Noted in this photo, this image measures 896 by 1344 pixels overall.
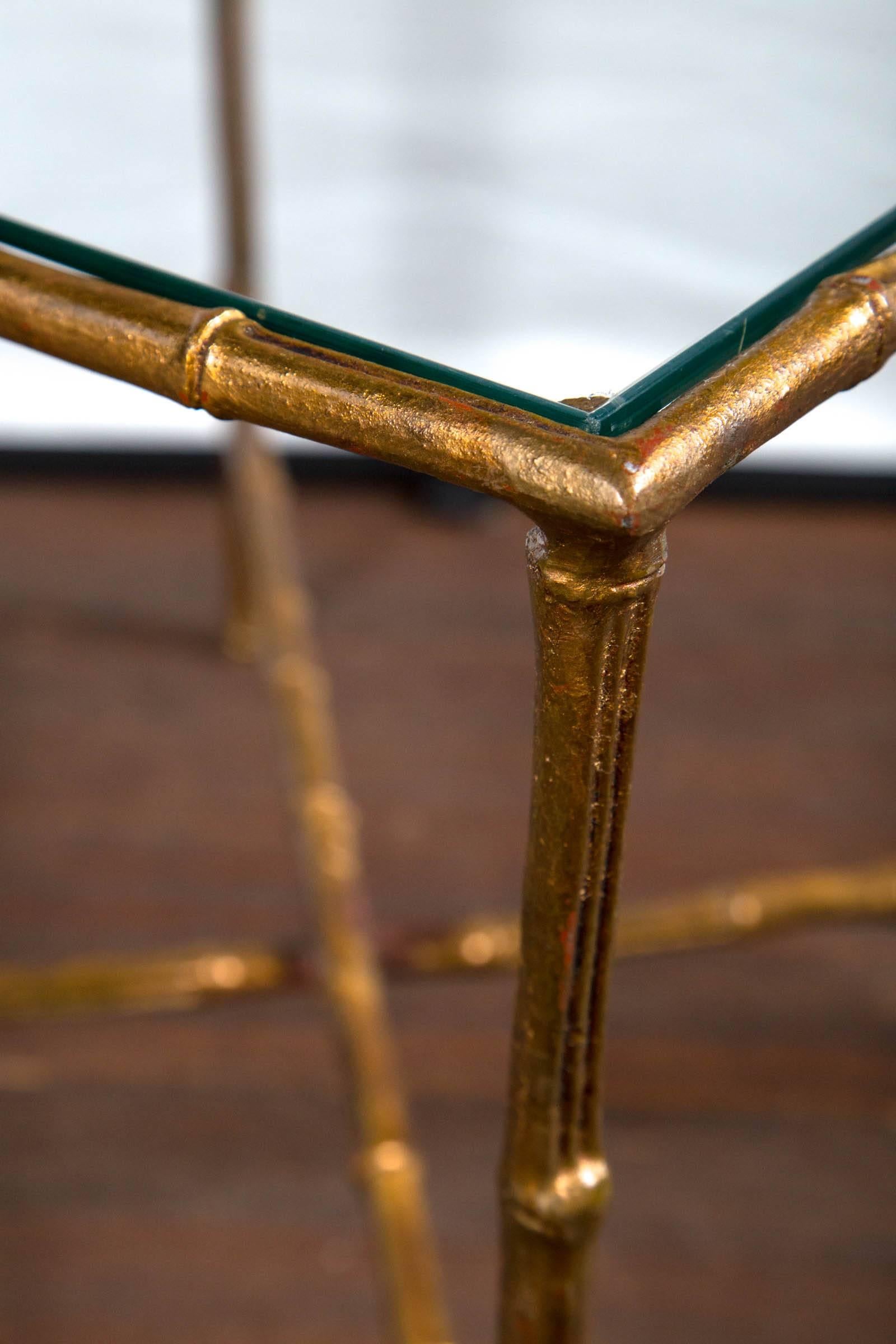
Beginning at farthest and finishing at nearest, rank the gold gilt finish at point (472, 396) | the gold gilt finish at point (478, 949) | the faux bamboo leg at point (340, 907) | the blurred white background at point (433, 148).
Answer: the blurred white background at point (433, 148), the gold gilt finish at point (478, 949), the faux bamboo leg at point (340, 907), the gold gilt finish at point (472, 396)

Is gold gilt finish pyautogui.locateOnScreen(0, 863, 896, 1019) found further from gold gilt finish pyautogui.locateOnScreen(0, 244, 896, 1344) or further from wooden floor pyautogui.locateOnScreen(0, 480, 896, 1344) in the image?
gold gilt finish pyautogui.locateOnScreen(0, 244, 896, 1344)

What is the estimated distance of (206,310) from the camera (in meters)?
0.25

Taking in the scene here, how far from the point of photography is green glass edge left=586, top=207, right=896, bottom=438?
0.70ft

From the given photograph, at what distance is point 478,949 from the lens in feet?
2.19

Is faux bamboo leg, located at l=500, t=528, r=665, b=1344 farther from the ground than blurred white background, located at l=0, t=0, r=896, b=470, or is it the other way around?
blurred white background, located at l=0, t=0, r=896, b=470

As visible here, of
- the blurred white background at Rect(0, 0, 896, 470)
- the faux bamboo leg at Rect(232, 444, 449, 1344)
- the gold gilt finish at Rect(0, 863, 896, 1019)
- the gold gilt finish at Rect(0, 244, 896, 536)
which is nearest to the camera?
the gold gilt finish at Rect(0, 244, 896, 536)

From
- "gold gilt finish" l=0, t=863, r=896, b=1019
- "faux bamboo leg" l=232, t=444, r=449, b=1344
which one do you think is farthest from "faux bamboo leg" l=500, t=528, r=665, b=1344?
"gold gilt finish" l=0, t=863, r=896, b=1019

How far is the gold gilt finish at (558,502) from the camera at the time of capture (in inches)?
8.3

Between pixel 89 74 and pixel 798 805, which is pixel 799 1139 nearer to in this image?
pixel 798 805

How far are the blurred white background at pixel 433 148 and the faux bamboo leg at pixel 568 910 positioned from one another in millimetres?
680

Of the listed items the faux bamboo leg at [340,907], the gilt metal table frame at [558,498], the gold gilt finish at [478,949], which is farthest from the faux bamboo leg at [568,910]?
the gold gilt finish at [478,949]

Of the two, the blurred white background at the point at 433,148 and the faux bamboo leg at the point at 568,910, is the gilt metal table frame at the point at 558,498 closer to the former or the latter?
the faux bamboo leg at the point at 568,910

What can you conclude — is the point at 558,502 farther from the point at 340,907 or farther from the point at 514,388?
the point at 340,907

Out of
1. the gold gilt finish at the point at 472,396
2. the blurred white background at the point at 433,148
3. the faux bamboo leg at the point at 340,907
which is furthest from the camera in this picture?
the blurred white background at the point at 433,148
